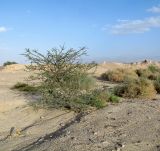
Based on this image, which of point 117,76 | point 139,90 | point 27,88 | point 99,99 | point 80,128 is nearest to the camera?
point 80,128

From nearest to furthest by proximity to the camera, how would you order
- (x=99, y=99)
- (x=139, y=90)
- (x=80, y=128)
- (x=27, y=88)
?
(x=80, y=128)
(x=99, y=99)
(x=139, y=90)
(x=27, y=88)

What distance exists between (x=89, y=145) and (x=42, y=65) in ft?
27.3

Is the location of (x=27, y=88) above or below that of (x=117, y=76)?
above

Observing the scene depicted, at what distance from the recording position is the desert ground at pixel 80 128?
11.2 meters

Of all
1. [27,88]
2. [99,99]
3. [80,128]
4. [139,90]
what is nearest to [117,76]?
[27,88]

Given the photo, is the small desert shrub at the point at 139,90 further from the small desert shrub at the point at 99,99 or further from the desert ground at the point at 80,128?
the small desert shrub at the point at 99,99

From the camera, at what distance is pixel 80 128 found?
1382 cm

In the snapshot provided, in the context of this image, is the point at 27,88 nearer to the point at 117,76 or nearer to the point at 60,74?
the point at 60,74

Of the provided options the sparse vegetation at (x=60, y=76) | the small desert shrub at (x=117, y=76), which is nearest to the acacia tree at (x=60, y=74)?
the sparse vegetation at (x=60, y=76)

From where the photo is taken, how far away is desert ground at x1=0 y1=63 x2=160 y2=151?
36.8ft

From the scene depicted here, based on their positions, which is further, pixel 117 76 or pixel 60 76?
pixel 117 76

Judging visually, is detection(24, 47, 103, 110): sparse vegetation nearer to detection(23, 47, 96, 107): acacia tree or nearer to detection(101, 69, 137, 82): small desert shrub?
detection(23, 47, 96, 107): acacia tree

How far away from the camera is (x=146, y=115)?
1482 centimetres

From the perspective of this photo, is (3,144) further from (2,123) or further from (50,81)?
(50,81)
